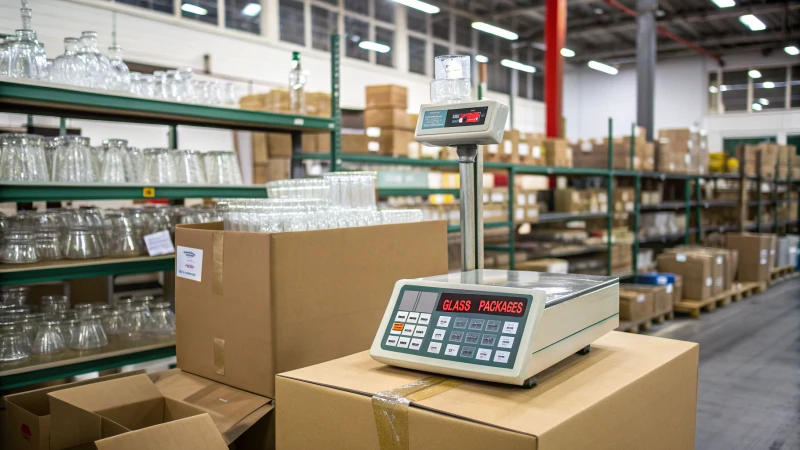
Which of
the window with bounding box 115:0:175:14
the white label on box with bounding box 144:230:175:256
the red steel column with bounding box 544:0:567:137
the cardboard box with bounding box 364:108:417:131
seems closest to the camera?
the white label on box with bounding box 144:230:175:256

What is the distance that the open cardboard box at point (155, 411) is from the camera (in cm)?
141

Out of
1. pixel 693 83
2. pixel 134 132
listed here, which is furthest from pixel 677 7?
pixel 134 132

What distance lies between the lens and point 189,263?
6.24 ft

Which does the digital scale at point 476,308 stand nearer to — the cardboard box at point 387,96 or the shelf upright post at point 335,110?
the shelf upright post at point 335,110

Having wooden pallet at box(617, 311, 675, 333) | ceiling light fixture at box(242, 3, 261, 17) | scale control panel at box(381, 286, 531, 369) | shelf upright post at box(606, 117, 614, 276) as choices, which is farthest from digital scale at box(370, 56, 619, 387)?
ceiling light fixture at box(242, 3, 261, 17)

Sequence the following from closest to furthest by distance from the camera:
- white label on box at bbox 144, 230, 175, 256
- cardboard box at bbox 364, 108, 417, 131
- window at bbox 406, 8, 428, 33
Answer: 1. white label on box at bbox 144, 230, 175, 256
2. cardboard box at bbox 364, 108, 417, 131
3. window at bbox 406, 8, 428, 33

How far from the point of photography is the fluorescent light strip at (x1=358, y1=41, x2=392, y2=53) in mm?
11445

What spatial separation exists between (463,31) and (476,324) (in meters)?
13.6

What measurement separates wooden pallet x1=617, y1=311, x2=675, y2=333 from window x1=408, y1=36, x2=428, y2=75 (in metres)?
7.54

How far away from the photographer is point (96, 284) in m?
4.04

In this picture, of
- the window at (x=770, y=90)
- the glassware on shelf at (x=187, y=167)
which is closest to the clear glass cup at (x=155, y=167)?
the glassware on shelf at (x=187, y=167)

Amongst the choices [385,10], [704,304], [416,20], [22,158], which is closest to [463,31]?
[416,20]

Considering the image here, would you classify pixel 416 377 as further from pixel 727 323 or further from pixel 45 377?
pixel 727 323

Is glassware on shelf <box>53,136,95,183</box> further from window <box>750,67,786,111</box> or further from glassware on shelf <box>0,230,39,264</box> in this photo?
window <box>750,67,786,111</box>
